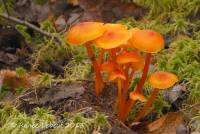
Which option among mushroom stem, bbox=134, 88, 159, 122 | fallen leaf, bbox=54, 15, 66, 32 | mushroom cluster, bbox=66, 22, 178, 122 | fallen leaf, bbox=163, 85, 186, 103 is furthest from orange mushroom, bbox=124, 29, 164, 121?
fallen leaf, bbox=54, 15, 66, 32

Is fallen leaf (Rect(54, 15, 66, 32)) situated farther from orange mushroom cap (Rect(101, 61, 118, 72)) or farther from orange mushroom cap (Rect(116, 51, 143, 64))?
orange mushroom cap (Rect(116, 51, 143, 64))

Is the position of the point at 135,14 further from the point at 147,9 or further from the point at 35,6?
the point at 35,6

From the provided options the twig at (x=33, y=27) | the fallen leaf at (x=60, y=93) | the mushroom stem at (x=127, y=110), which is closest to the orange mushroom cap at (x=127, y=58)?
the mushroom stem at (x=127, y=110)

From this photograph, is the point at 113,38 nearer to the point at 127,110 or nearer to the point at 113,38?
the point at 113,38

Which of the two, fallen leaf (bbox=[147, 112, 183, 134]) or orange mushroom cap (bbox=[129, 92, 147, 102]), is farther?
fallen leaf (bbox=[147, 112, 183, 134])

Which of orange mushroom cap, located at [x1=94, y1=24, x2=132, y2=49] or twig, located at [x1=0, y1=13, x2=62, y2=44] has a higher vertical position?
orange mushroom cap, located at [x1=94, y1=24, x2=132, y2=49]
